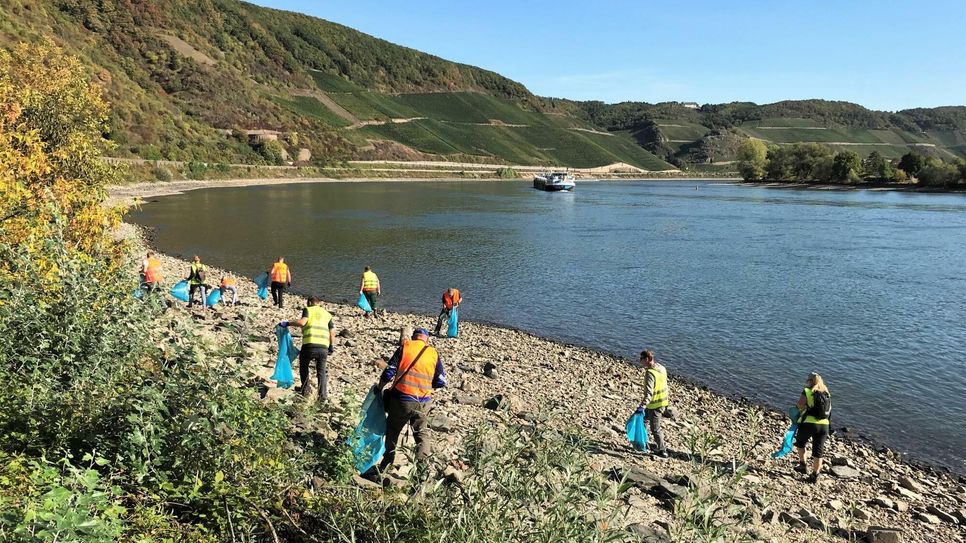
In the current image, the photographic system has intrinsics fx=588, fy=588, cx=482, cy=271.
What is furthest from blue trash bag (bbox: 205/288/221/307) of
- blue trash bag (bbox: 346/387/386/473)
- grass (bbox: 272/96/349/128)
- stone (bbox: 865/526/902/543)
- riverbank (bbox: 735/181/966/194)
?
grass (bbox: 272/96/349/128)

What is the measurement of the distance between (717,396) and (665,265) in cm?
2217

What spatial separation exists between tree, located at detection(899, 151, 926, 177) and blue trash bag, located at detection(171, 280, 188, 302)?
14771cm

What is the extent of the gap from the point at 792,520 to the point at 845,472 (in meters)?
3.18

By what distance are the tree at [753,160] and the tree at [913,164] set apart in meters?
35.4

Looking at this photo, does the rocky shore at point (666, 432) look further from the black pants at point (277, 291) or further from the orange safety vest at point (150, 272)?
the orange safety vest at point (150, 272)

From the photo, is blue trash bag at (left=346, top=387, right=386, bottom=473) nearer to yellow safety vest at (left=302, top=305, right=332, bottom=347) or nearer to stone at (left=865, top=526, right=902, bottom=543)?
yellow safety vest at (left=302, top=305, right=332, bottom=347)

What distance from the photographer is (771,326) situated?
74.5ft

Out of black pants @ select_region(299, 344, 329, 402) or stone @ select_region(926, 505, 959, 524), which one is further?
black pants @ select_region(299, 344, 329, 402)

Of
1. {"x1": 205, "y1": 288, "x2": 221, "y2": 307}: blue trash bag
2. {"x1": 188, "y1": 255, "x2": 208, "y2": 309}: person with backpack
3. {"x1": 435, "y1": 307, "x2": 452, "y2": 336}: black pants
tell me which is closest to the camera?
{"x1": 435, "y1": 307, "x2": 452, "y2": 336}: black pants

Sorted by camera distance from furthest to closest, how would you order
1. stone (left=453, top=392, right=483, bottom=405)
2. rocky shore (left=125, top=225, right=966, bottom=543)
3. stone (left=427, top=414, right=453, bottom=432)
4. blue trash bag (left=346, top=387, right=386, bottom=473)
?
stone (left=453, top=392, right=483, bottom=405) < stone (left=427, top=414, right=453, bottom=432) < rocky shore (left=125, top=225, right=966, bottom=543) < blue trash bag (left=346, top=387, right=386, bottom=473)

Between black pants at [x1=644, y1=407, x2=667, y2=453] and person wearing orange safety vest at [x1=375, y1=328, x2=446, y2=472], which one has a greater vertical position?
person wearing orange safety vest at [x1=375, y1=328, x2=446, y2=472]

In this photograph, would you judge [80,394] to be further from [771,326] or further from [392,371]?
[771,326]

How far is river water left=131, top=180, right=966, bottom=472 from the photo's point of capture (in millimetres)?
17000

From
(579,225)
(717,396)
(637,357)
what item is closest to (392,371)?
(717,396)
